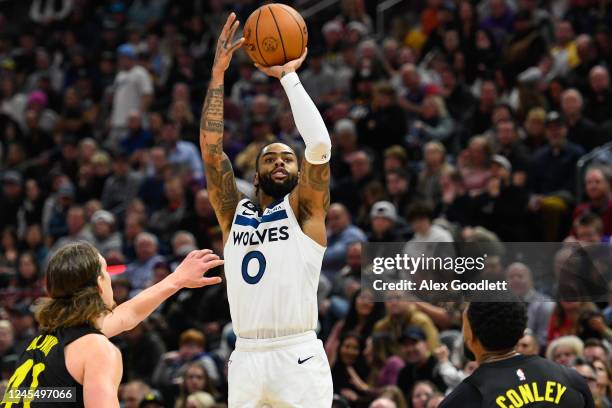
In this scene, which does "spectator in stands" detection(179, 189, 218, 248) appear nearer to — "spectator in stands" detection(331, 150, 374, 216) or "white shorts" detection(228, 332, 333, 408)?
"spectator in stands" detection(331, 150, 374, 216)

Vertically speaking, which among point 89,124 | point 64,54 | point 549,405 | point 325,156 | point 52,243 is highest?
point 64,54

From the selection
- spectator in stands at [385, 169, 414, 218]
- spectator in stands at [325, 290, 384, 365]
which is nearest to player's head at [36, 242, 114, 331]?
spectator in stands at [325, 290, 384, 365]

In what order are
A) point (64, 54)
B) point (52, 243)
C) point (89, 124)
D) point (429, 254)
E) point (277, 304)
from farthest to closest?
point (64, 54), point (89, 124), point (52, 243), point (429, 254), point (277, 304)

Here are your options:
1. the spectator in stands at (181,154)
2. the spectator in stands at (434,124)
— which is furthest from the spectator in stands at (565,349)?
the spectator in stands at (181,154)

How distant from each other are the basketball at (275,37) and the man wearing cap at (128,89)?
12140 mm

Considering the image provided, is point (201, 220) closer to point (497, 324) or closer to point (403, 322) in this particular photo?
point (403, 322)

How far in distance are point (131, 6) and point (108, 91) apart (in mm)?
3386

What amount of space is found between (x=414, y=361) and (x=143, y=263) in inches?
188

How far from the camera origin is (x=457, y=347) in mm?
11203

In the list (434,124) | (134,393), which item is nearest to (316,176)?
(134,393)

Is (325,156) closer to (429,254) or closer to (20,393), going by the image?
(429,254)

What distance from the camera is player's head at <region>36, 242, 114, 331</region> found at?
6069 mm

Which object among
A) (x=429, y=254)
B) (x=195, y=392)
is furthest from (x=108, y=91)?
(x=429, y=254)

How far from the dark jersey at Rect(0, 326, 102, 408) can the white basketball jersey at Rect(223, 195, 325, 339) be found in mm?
1337
